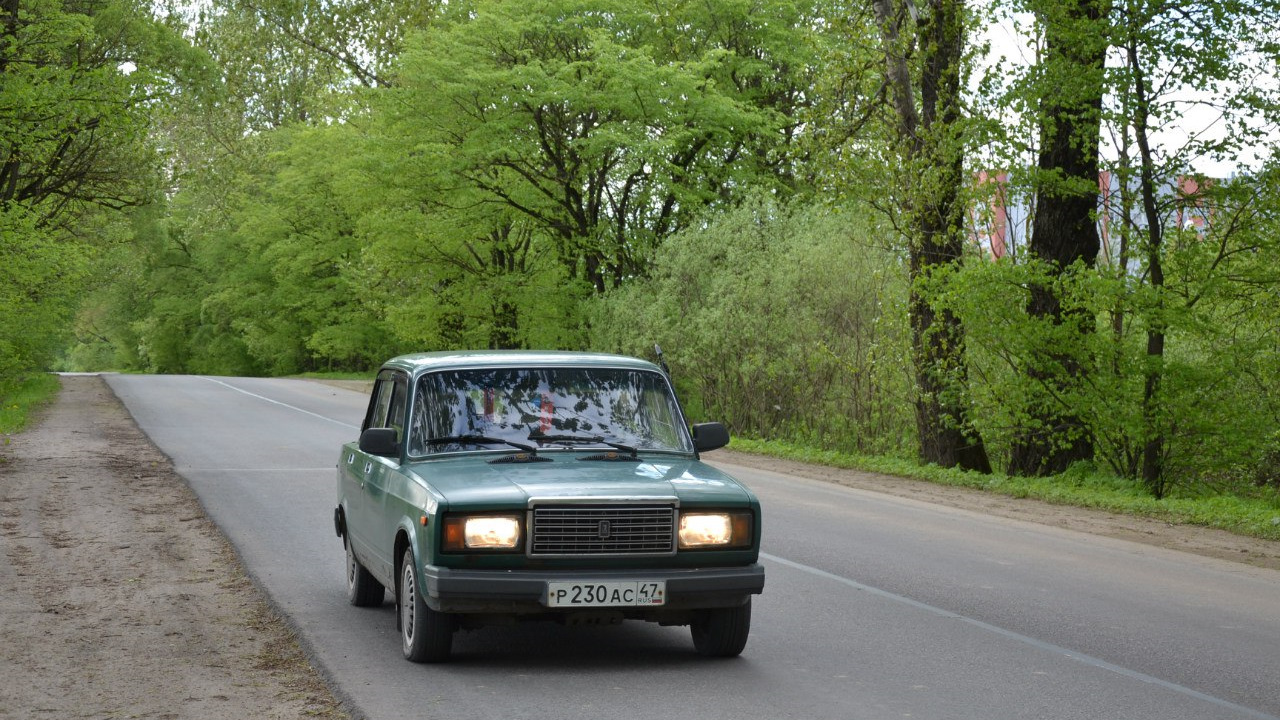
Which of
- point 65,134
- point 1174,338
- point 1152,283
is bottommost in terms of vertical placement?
point 1174,338

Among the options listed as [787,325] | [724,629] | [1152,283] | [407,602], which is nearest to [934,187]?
[1152,283]

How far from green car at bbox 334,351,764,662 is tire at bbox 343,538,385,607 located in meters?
0.59

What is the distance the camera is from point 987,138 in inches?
730

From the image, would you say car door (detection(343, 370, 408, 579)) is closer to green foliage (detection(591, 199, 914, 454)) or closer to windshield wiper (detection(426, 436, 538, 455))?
windshield wiper (detection(426, 436, 538, 455))

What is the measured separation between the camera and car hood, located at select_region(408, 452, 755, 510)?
6938 mm

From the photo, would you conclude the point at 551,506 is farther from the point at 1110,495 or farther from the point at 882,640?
the point at 1110,495

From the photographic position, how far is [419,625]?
23.7 ft

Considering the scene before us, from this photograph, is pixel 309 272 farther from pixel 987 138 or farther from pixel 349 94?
pixel 987 138

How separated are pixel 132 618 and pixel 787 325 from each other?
19.0 m

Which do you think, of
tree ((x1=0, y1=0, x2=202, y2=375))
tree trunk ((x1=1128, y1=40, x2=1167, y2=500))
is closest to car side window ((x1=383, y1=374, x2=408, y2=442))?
tree trunk ((x1=1128, y1=40, x2=1167, y2=500))

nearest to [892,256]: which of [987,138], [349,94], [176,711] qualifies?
[987,138]

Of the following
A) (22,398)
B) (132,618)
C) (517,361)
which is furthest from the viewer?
(22,398)

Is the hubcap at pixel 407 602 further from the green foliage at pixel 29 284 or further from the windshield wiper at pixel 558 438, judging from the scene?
the green foliage at pixel 29 284

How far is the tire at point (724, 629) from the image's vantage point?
24.6 feet
